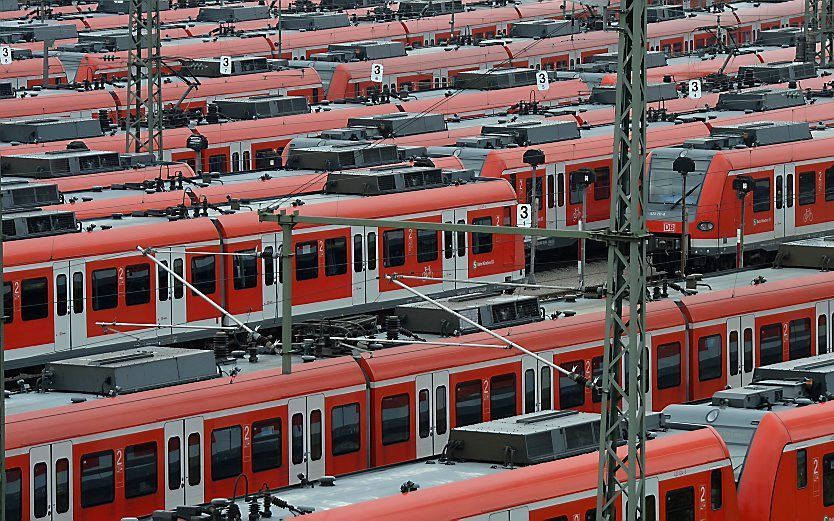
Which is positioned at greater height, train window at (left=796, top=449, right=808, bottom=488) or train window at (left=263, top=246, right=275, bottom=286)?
train window at (left=263, top=246, right=275, bottom=286)

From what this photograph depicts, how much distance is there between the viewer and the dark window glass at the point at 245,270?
4459cm

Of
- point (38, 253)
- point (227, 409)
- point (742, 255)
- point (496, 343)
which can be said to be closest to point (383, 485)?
point (227, 409)

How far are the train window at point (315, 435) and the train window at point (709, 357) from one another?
30.2 feet

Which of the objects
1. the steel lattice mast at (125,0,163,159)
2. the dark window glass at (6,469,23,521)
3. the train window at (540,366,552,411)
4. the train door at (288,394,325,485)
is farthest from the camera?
the steel lattice mast at (125,0,163,159)

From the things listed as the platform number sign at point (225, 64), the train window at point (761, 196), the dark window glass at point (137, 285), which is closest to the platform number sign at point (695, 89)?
the train window at point (761, 196)

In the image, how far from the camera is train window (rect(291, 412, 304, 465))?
34.2m

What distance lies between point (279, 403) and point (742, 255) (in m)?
23.4

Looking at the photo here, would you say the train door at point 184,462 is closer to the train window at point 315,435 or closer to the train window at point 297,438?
the train window at point 297,438

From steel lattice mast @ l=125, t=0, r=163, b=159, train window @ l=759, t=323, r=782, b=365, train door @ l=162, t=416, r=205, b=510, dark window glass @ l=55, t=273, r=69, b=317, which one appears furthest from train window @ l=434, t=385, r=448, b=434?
steel lattice mast @ l=125, t=0, r=163, b=159

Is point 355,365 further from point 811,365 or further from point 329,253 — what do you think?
point 329,253

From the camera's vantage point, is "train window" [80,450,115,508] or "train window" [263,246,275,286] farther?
"train window" [263,246,275,286]

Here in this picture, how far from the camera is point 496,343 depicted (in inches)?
1459

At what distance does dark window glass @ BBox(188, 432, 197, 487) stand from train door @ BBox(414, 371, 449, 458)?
434cm

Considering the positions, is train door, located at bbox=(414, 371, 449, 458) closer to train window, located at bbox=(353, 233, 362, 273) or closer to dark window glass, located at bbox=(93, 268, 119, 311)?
dark window glass, located at bbox=(93, 268, 119, 311)
